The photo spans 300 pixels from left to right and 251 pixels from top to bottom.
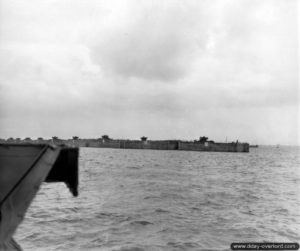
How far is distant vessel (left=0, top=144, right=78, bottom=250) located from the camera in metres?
3.35

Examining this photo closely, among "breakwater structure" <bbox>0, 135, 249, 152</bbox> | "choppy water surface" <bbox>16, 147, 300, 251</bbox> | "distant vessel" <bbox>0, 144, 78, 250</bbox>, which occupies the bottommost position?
"choppy water surface" <bbox>16, 147, 300, 251</bbox>

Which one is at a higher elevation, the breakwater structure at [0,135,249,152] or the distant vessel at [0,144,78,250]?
the breakwater structure at [0,135,249,152]

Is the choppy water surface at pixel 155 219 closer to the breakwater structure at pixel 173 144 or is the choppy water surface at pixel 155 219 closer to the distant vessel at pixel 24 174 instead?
the distant vessel at pixel 24 174

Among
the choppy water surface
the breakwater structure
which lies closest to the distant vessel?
the choppy water surface

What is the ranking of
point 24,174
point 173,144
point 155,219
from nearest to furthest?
point 24,174 → point 155,219 → point 173,144

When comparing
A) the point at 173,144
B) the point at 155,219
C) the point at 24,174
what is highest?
the point at 173,144

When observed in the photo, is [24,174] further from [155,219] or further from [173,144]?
[173,144]

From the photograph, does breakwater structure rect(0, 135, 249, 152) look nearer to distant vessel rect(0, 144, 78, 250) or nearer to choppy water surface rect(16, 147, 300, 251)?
choppy water surface rect(16, 147, 300, 251)

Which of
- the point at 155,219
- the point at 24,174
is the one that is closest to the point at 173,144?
the point at 155,219

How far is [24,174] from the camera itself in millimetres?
3682

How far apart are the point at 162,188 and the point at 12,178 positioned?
19.8 m

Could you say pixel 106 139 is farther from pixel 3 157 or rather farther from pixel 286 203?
pixel 3 157

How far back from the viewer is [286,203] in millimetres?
19391

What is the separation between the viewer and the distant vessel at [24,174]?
335 cm
